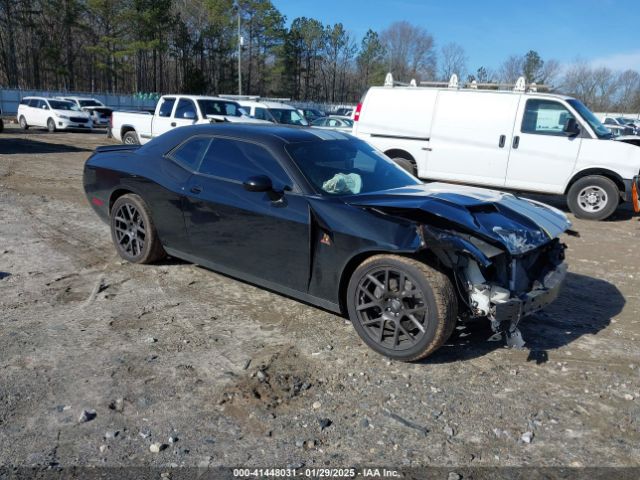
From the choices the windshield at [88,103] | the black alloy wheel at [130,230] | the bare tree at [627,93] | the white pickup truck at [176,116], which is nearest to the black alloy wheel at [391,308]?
the black alloy wheel at [130,230]

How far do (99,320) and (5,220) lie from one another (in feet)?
13.5

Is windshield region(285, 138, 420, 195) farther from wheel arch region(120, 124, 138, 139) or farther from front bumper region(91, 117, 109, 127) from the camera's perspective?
front bumper region(91, 117, 109, 127)

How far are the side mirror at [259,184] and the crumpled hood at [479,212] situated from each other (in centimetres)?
64

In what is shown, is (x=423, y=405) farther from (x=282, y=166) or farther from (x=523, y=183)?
(x=523, y=183)

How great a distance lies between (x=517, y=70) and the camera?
209ft

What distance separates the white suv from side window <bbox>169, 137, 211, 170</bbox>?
74.2 feet

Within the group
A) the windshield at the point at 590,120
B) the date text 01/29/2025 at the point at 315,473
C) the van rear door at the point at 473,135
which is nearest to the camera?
the date text 01/29/2025 at the point at 315,473

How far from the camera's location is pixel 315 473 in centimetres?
252

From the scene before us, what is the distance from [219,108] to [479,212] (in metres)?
11.9

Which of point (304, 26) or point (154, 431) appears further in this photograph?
point (304, 26)

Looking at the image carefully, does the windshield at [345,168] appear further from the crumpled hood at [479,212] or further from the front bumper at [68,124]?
the front bumper at [68,124]

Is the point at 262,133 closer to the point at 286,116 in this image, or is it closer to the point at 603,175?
the point at 603,175

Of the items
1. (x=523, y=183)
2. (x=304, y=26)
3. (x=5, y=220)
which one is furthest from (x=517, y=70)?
(x=5, y=220)

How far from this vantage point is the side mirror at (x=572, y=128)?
29.6 feet
